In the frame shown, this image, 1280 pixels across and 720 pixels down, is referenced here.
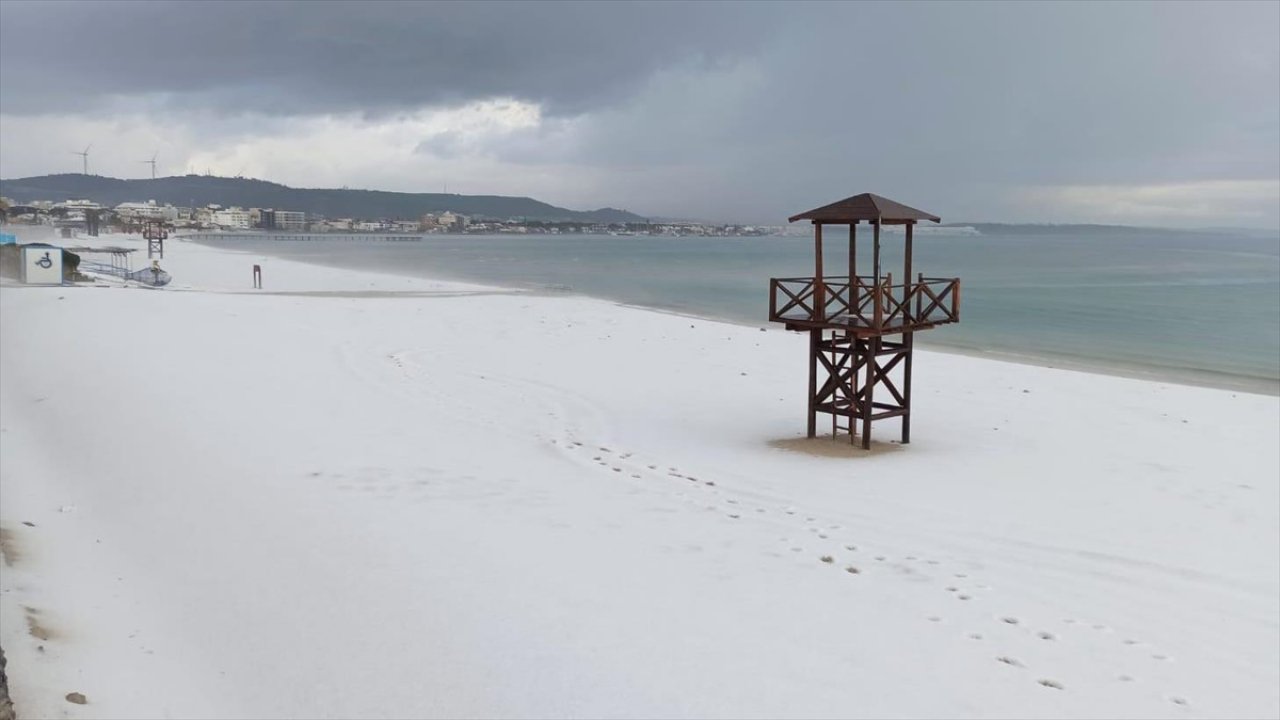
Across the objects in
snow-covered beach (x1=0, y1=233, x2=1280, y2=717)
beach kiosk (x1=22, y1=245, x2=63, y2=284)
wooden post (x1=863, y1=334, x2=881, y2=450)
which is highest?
beach kiosk (x1=22, y1=245, x2=63, y2=284)

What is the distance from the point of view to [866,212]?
13766mm

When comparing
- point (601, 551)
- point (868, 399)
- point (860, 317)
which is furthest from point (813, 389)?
point (601, 551)

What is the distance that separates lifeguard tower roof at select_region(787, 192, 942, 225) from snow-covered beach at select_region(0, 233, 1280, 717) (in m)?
3.42

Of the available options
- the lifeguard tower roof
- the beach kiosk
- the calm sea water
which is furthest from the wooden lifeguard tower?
the beach kiosk

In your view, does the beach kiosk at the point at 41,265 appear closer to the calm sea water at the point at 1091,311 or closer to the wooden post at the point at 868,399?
the calm sea water at the point at 1091,311

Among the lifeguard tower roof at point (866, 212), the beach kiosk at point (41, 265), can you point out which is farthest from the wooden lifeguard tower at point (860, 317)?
the beach kiosk at point (41, 265)

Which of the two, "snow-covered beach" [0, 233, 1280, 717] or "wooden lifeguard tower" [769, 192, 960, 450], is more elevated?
"wooden lifeguard tower" [769, 192, 960, 450]

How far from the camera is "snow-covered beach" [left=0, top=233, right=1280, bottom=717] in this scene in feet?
20.5

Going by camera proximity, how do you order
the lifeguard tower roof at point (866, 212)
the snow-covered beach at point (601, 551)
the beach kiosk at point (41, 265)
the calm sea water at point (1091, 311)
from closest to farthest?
the snow-covered beach at point (601, 551) → the lifeguard tower roof at point (866, 212) → the calm sea water at point (1091, 311) → the beach kiosk at point (41, 265)

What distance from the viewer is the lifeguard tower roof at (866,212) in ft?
45.1

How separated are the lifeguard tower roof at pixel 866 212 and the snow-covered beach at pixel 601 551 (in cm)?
342

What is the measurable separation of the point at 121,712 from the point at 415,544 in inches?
133

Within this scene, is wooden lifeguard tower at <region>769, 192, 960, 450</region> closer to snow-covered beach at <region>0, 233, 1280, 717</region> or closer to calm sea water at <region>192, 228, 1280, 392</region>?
snow-covered beach at <region>0, 233, 1280, 717</region>

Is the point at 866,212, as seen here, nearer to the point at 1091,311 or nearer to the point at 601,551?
the point at 601,551
